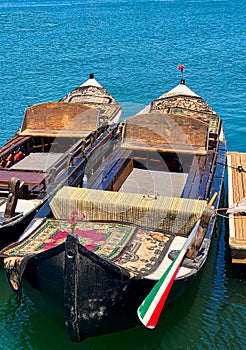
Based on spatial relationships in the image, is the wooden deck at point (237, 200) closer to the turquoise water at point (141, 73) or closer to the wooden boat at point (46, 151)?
the turquoise water at point (141, 73)

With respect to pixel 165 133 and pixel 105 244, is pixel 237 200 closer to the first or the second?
pixel 165 133

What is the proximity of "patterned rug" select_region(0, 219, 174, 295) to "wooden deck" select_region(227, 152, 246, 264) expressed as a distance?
1.79 meters

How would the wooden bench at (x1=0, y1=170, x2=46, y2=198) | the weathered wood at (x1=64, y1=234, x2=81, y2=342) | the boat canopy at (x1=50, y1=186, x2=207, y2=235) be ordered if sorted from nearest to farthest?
the weathered wood at (x1=64, y1=234, x2=81, y2=342)
the boat canopy at (x1=50, y1=186, x2=207, y2=235)
the wooden bench at (x1=0, y1=170, x2=46, y2=198)

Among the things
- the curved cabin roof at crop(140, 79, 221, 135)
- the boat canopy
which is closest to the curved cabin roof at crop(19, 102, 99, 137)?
the curved cabin roof at crop(140, 79, 221, 135)

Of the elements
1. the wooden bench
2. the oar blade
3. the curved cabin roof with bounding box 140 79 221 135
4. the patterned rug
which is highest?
the curved cabin roof with bounding box 140 79 221 135

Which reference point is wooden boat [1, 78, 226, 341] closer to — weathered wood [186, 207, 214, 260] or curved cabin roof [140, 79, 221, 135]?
weathered wood [186, 207, 214, 260]

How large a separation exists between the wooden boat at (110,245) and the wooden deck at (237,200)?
643 millimetres

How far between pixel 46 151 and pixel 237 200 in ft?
22.1

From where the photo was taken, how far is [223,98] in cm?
2923

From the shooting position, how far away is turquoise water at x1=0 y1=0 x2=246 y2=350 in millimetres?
10188

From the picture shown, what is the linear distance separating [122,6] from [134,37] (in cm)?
3446

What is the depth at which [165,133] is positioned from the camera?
53.2 ft

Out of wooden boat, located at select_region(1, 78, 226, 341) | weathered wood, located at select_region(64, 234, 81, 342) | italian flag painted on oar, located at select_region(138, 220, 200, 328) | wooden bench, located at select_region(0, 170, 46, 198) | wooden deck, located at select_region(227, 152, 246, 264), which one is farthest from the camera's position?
wooden bench, located at select_region(0, 170, 46, 198)

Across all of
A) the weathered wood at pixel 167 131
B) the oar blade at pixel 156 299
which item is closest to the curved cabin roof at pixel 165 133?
the weathered wood at pixel 167 131
